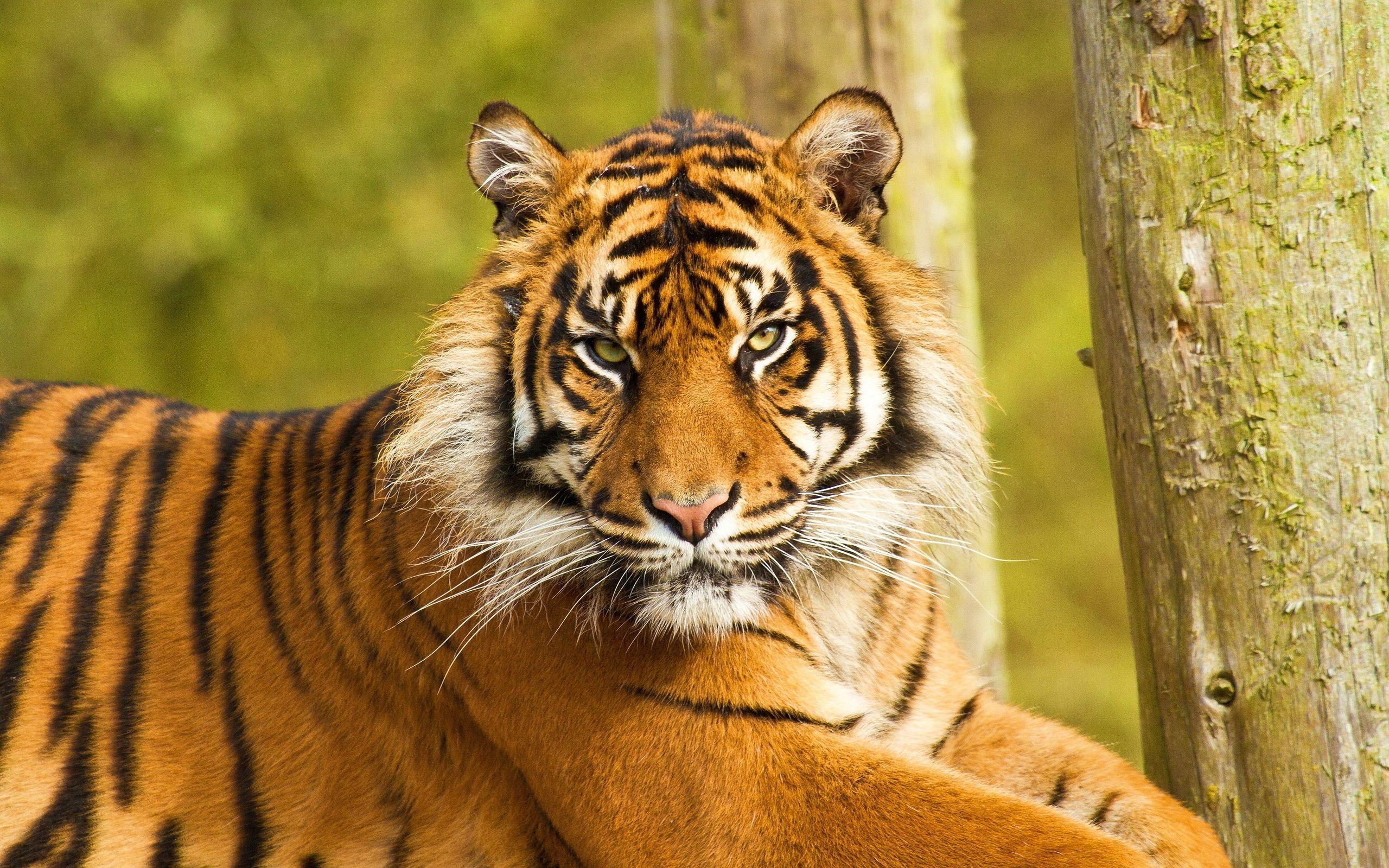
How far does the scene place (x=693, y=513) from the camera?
206 cm

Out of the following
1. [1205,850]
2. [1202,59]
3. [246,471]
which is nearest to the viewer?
[1202,59]

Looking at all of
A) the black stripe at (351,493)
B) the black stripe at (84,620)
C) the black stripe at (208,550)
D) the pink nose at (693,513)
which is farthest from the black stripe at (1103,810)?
the black stripe at (84,620)

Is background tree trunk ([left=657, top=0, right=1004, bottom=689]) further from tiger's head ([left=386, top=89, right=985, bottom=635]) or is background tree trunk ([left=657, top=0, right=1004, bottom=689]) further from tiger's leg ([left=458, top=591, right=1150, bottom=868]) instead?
tiger's leg ([left=458, top=591, right=1150, bottom=868])

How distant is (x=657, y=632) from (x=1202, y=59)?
134 cm

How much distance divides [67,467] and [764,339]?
A: 1.72m

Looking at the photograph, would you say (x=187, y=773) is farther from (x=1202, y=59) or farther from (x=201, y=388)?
(x=201, y=388)

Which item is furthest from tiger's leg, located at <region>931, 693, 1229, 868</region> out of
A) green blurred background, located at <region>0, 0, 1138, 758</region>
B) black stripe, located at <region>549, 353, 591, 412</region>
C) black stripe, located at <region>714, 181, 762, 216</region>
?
green blurred background, located at <region>0, 0, 1138, 758</region>

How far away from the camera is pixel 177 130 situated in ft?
23.5

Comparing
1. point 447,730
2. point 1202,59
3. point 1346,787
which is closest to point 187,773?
point 447,730

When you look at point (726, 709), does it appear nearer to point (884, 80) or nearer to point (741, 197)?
point (741, 197)

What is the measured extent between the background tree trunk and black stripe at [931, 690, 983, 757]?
83cm

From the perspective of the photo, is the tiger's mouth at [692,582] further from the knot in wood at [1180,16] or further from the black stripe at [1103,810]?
the knot in wood at [1180,16]

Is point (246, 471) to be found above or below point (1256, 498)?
above

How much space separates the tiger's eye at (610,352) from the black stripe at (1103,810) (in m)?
1.26
